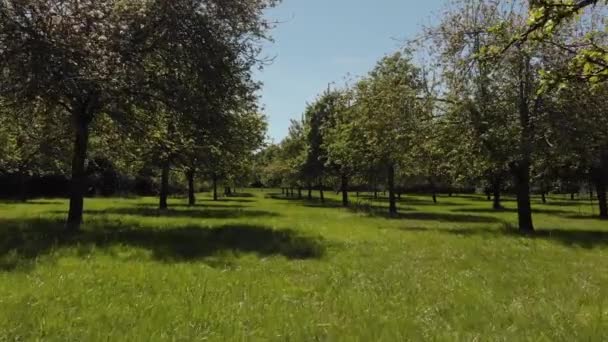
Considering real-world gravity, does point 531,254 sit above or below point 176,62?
below

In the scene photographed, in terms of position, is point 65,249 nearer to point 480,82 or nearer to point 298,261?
point 298,261

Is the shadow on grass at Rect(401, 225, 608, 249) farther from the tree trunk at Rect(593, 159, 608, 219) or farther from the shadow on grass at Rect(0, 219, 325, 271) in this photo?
the tree trunk at Rect(593, 159, 608, 219)

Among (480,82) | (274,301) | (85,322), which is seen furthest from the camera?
(480,82)

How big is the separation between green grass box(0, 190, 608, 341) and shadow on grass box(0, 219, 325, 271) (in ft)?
0.22

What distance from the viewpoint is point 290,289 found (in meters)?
10.4

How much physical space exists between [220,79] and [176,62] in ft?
5.70

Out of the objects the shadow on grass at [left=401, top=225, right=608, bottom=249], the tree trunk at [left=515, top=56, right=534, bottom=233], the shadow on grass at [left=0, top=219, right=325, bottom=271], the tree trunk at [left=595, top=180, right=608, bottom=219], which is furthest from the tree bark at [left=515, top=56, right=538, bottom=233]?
the tree trunk at [left=595, top=180, right=608, bottom=219]

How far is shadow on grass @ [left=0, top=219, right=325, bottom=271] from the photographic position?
14484 millimetres

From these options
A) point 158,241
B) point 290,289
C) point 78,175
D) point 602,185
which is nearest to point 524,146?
point 158,241

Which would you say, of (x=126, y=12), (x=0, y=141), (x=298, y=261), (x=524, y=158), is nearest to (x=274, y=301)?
(x=298, y=261)

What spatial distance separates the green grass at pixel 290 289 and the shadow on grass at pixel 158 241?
0.22ft

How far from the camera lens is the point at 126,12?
19.8 m

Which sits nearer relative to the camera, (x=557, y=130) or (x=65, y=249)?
(x=65, y=249)

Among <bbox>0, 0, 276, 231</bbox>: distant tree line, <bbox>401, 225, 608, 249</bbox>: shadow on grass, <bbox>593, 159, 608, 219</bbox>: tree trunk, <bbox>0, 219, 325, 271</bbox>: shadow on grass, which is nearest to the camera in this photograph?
<bbox>0, 219, 325, 271</bbox>: shadow on grass
